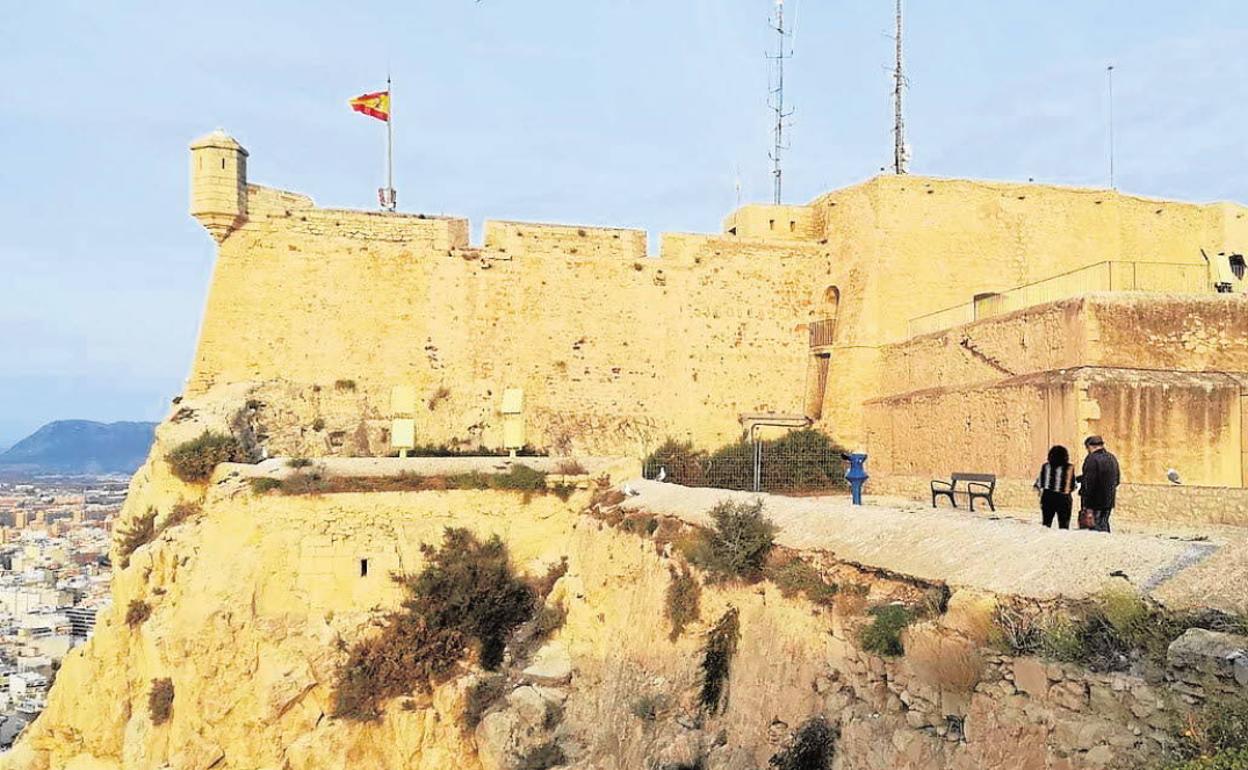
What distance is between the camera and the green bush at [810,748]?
7043 millimetres

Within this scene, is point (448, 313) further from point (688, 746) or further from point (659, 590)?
point (688, 746)

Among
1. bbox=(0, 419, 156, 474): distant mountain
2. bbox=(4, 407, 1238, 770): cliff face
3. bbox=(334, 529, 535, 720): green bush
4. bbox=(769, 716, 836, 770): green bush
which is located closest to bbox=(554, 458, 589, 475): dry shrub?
bbox=(4, 407, 1238, 770): cliff face

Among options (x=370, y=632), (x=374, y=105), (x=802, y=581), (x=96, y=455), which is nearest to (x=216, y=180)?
(x=374, y=105)

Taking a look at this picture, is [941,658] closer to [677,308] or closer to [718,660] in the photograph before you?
[718,660]

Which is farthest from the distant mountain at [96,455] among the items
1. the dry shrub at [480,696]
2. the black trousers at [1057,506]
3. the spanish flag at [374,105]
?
the black trousers at [1057,506]

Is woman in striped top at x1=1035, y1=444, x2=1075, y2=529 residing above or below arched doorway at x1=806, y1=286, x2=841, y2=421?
below

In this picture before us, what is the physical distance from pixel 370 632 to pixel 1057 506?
8697mm

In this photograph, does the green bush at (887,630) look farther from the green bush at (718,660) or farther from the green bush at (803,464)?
the green bush at (803,464)

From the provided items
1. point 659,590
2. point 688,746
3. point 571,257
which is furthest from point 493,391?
point 688,746

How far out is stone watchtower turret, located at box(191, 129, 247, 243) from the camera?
1605 cm

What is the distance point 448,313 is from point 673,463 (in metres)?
5.08

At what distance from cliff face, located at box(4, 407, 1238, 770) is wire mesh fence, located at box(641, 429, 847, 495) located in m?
4.04

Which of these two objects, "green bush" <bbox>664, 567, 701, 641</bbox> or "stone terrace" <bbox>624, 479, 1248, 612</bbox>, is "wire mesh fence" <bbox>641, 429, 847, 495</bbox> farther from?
"stone terrace" <bbox>624, 479, 1248, 612</bbox>

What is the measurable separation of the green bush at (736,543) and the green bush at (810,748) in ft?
5.94
